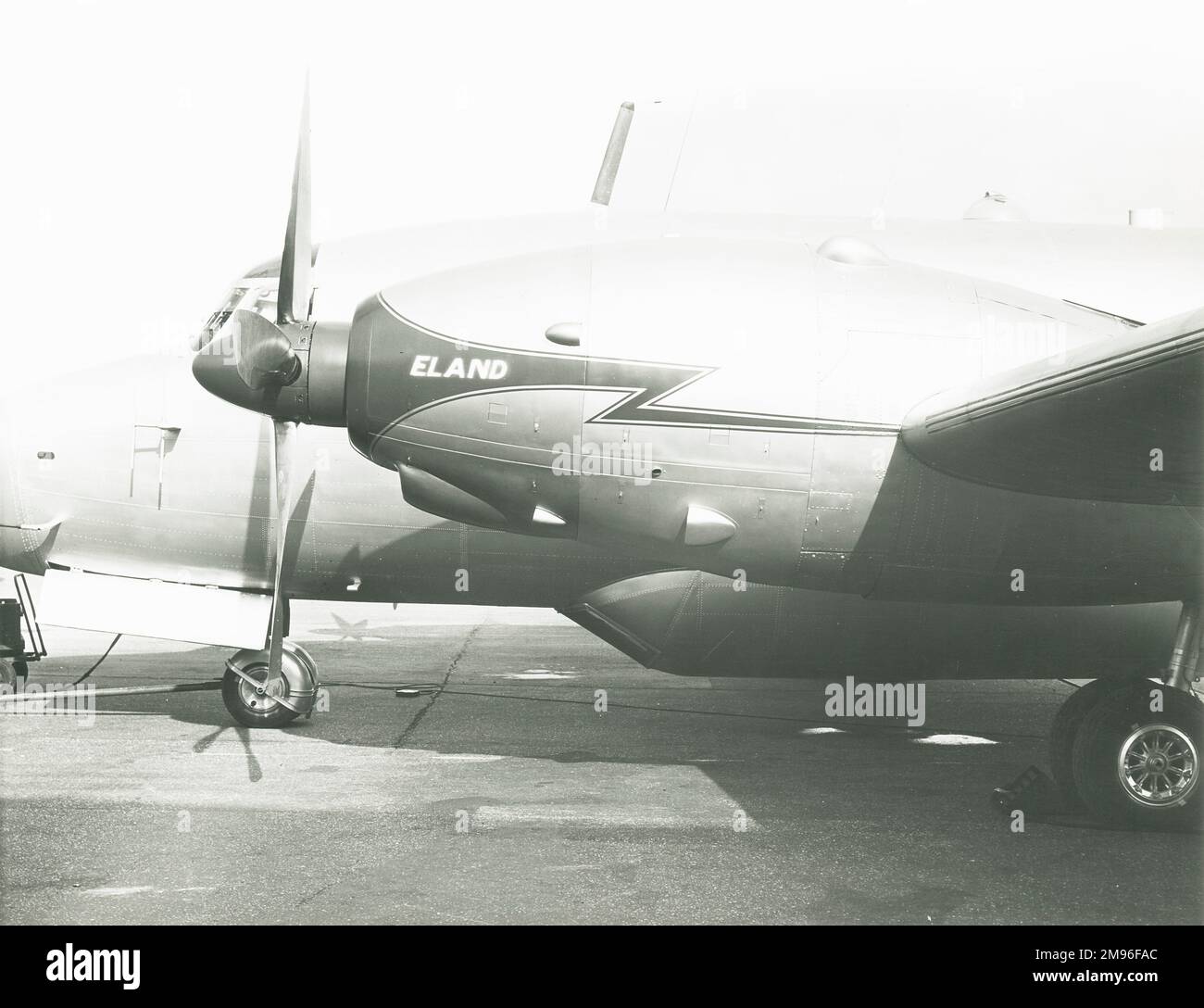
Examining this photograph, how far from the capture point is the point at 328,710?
1273cm

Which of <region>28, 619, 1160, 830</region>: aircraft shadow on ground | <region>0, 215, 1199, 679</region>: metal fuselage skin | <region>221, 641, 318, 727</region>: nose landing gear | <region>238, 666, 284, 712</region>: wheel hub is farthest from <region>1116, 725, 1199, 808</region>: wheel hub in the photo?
<region>238, 666, 284, 712</region>: wheel hub

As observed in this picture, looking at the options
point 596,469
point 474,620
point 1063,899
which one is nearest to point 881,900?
point 1063,899

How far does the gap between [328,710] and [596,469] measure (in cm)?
577

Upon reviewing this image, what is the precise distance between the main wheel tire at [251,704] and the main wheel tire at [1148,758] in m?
6.96

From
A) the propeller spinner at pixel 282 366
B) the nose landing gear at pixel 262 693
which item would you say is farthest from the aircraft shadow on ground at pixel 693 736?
the propeller spinner at pixel 282 366

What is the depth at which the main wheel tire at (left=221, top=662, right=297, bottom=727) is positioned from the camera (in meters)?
11.5

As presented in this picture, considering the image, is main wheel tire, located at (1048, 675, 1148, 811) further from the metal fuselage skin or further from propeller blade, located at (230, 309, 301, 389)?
propeller blade, located at (230, 309, 301, 389)

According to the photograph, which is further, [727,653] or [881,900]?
[727,653]

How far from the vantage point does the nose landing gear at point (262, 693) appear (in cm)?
1153

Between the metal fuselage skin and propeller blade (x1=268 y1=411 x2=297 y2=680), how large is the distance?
147 mm

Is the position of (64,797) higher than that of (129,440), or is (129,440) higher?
(129,440)

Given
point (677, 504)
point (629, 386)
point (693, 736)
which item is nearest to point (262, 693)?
point (693, 736)

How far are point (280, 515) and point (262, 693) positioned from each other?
217 centimetres

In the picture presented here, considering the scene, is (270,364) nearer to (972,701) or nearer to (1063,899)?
(1063,899)
